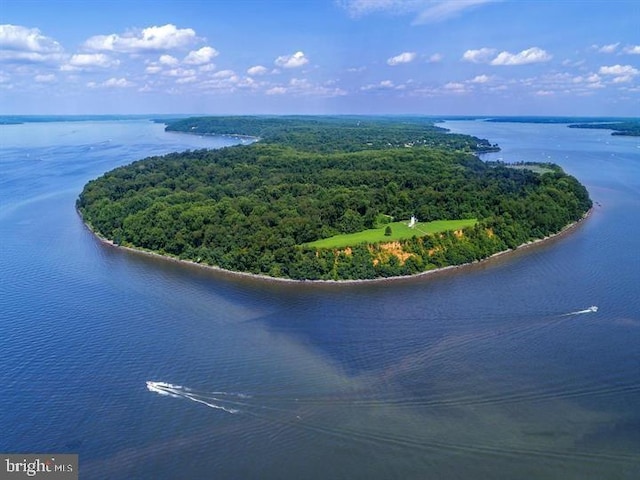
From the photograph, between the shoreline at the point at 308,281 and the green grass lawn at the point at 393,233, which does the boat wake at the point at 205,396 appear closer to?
the shoreline at the point at 308,281

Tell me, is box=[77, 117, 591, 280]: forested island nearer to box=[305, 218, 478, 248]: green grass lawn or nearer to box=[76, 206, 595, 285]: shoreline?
box=[305, 218, 478, 248]: green grass lawn

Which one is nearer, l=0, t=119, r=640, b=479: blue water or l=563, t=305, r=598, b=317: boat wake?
l=0, t=119, r=640, b=479: blue water

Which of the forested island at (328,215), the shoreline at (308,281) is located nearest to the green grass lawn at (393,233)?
the forested island at (328,215)

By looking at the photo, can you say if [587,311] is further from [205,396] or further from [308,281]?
[205,396]

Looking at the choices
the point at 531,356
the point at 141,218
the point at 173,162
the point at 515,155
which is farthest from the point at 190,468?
the point at 515,155

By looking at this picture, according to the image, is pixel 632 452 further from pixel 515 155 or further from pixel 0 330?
pixel 515 155

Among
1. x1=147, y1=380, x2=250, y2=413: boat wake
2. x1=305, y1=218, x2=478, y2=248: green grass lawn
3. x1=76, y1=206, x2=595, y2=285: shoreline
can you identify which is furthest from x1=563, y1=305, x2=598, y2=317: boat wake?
x1=147, y1=380, x2=250, y2=413: boat wake

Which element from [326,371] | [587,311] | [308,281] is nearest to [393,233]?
[308,281]
